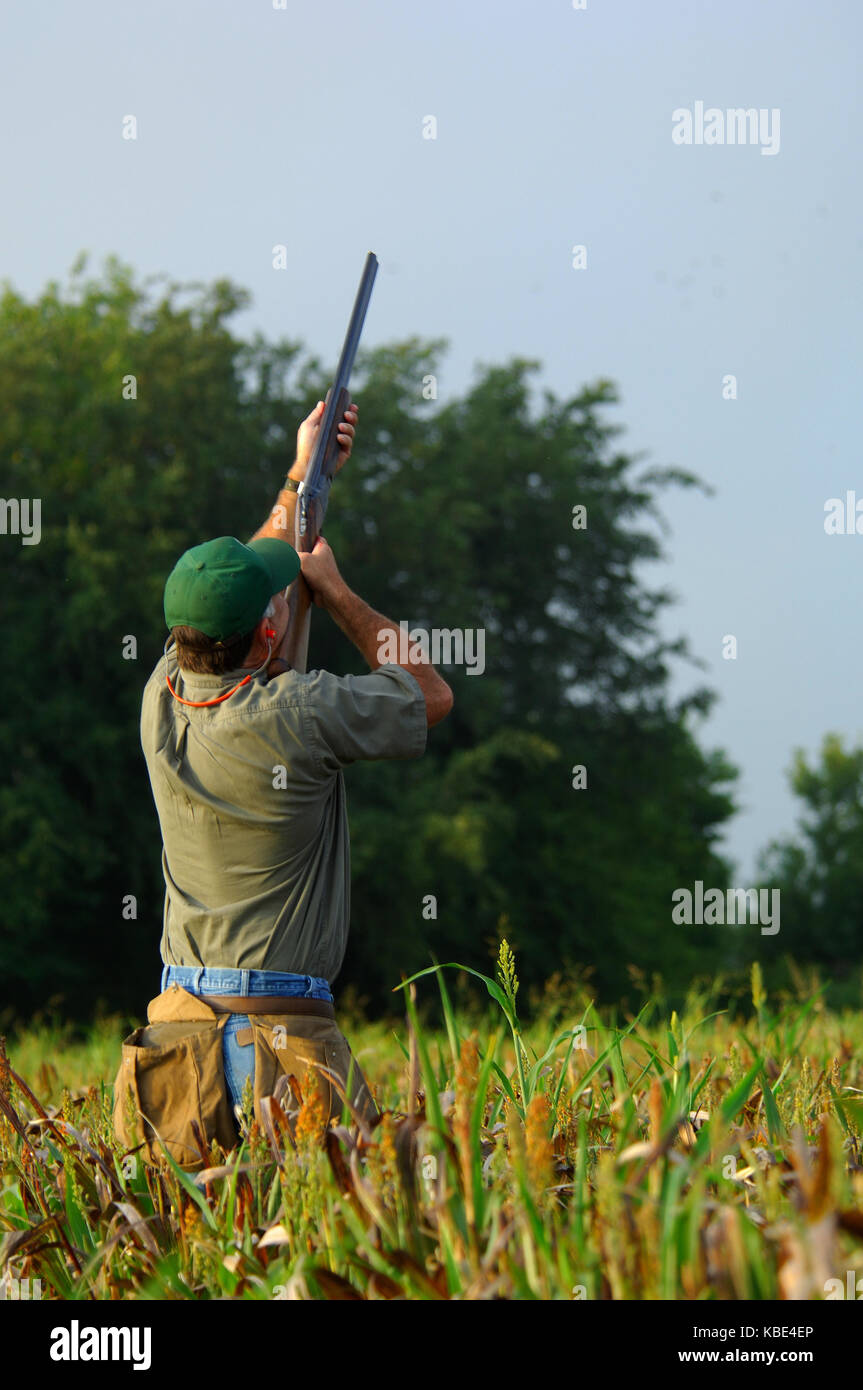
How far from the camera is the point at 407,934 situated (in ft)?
77.2

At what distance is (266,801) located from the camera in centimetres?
306

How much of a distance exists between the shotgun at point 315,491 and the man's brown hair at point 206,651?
0.30 metres

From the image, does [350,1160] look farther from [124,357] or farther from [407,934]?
[124,357]

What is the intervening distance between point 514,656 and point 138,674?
29.3 ft

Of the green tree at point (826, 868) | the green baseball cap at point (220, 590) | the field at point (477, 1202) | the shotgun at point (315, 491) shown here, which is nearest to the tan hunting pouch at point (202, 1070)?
the field at point (477, 1202)

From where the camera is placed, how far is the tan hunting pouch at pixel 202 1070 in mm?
2992

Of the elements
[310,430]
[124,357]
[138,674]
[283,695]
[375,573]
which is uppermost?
[124,357]

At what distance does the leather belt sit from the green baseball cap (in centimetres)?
86

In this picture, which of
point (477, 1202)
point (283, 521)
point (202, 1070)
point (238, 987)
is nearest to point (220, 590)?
point (283, 521)

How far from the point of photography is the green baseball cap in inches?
122

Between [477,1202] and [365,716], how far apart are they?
4.09 ft

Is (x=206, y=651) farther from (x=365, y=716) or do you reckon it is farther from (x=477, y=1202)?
(x=477, y=1202)

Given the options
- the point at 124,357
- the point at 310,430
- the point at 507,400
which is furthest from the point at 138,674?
the point at 310,430

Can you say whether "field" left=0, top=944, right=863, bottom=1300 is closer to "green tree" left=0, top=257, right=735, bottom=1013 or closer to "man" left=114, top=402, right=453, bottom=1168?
"man" left=114, top=402, right=453, bottom=1168
